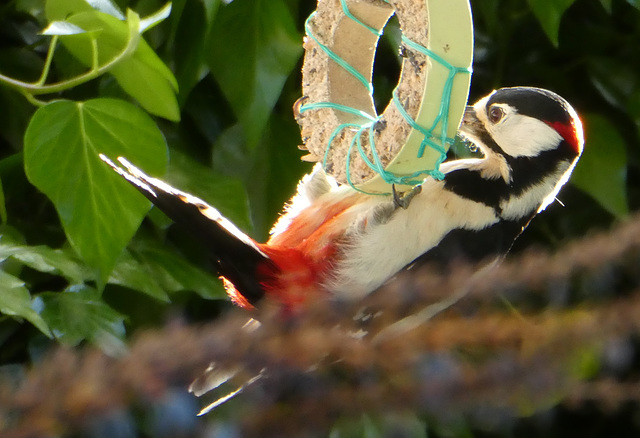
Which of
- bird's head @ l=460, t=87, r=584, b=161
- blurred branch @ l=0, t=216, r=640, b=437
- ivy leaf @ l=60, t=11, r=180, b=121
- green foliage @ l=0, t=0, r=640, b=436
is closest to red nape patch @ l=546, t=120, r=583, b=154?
bird's head @ l=460, t=87, r=584, b=161

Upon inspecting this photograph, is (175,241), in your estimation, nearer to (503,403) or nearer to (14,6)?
(14,6)

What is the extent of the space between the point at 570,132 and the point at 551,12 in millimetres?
296

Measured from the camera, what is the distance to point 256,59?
3.05 ft

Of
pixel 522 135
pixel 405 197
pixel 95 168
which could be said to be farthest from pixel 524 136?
pixel 95 168

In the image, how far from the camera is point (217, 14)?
0.95 meters

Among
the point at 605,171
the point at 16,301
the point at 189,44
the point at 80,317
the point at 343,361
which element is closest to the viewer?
the point at 343,361

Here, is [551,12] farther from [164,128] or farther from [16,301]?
[16,301]

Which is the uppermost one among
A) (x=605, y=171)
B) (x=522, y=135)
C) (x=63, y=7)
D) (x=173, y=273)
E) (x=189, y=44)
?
(x=63, y=7)

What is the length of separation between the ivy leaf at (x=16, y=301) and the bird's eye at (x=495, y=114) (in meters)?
0.46

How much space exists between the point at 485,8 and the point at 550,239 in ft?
1.40

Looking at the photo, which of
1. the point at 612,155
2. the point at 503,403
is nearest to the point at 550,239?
the point at 612,155

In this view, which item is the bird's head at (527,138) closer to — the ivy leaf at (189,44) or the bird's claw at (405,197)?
the bird's claw at (405,197)

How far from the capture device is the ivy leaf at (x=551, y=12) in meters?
0.97

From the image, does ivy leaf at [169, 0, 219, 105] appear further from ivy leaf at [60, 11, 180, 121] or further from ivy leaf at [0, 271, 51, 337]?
ivy leaf at [0, 271, 51, 337]
